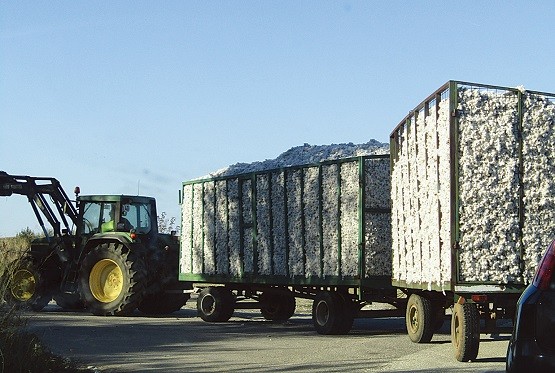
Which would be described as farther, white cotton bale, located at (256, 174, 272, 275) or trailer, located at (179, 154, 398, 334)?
white cotton bale, located at (256, 174, 272, 275)

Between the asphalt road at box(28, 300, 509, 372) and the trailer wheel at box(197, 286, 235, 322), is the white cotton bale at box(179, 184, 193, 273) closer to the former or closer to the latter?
the trailer wheel at box(197, 286, 235, 322)

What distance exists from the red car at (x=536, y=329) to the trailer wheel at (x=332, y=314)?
10.8 meters

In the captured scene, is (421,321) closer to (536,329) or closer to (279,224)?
(279,224)

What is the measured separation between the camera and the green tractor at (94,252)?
71.6 feet

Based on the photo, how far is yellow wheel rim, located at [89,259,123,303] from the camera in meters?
21.8

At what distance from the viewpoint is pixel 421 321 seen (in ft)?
50.2

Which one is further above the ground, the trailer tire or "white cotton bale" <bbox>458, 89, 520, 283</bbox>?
"white cotton bale" <bbox>458, 89, 520, 283</bbox>

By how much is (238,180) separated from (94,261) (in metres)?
3.86

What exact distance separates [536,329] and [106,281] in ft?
52.7

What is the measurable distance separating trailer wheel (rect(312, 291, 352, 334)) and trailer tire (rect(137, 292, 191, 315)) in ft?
20.2

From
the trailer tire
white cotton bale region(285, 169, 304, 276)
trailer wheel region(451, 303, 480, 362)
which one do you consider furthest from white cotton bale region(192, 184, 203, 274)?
trailer wheel region(451, 303, 480, 362)

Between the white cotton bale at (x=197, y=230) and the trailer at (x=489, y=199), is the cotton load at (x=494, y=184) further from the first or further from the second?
the white cotton bale at (x=197, y=230)

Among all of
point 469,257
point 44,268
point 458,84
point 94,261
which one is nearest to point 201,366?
point 469,257

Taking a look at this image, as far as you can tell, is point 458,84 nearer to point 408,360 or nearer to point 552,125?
point 552,125
